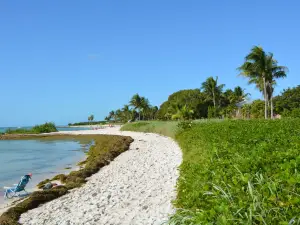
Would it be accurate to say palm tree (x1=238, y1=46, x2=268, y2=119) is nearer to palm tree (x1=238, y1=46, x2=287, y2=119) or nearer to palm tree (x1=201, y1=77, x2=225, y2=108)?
palm tree (x1=238, y1=46, x2=287, y2=119)

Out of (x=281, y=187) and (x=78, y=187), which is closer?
(x=281, y=187)

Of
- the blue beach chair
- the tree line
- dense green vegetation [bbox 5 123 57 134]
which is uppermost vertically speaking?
the tree line

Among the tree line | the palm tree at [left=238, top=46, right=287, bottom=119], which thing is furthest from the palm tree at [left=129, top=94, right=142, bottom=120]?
the palm tree at [left=238, top=46, right=287, bottom=119]

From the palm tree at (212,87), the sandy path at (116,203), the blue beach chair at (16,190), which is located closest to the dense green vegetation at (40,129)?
the palm tree at (212,87)

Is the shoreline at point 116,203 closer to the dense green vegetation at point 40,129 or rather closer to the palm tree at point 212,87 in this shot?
the palm tree at point 212,87

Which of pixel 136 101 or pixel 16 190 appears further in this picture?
pixel 136 101

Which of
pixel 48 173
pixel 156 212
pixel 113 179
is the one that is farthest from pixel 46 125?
pixel 156 212

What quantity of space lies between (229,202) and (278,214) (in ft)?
2.38

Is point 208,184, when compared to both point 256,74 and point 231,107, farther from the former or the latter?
point 231,107

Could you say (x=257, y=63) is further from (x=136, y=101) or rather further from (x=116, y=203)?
(x=136, y=101)

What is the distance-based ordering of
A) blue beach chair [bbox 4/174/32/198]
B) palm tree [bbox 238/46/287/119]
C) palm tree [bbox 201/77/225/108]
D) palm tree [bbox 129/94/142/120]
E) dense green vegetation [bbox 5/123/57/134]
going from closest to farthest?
1. blue beach chair [bbox 4/174/32/198]
2. palm tree [bbox 238/46/287/119]
3. palm tree [bbox 201/77/225/108]
4. dense green vegetation [bbox 5/123/57/134]
5. palm tree [bbox 129/94/142/120]

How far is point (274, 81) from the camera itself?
124ft

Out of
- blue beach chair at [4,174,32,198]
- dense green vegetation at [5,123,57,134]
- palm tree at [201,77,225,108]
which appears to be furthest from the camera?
dense green vegetation at [5,123,57,134]

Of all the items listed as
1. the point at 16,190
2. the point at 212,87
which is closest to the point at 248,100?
the point at 212,87
